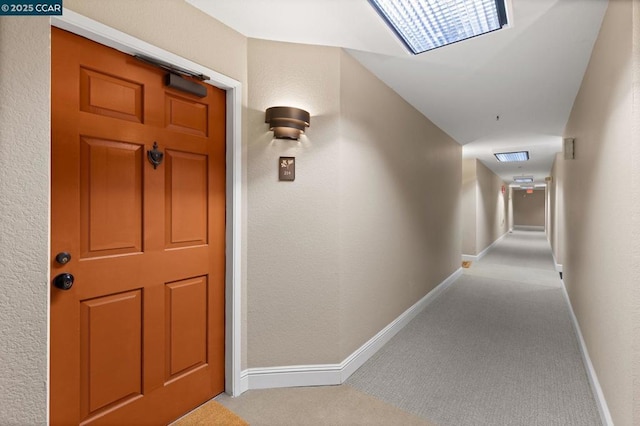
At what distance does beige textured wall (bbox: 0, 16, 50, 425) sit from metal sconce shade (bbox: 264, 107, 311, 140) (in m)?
1.14

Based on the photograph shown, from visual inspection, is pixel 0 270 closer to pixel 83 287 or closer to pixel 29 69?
pixel 83 287

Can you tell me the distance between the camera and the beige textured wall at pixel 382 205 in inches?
93.5

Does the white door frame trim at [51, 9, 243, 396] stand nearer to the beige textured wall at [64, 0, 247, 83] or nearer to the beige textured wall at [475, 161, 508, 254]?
the beige textured wall at [64, 0, 247, 83]

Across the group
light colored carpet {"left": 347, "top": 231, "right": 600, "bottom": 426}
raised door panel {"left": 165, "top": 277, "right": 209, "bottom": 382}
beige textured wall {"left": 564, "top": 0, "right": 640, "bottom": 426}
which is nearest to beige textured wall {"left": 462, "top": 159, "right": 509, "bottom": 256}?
light colored carpet {"left": 347, "top": 231, "right": 600, "bottom": 426}

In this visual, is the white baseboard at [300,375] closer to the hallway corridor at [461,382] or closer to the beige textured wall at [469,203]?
the hallway corridor at [461,382]

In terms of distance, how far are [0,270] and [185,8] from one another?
159 cm

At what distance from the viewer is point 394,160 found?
10.3 feet

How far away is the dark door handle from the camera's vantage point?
4.47 feet

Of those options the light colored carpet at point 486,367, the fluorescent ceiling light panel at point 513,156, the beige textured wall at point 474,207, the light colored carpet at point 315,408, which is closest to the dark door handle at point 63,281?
the light colored carpet at point 315,408

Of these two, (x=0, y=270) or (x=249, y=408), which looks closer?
(x=0, y=270)

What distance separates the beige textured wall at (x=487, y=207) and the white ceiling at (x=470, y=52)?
409 centimetres

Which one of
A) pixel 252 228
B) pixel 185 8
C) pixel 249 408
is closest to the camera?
pixel 185 8

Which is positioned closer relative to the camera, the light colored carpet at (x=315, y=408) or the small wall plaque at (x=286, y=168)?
the light colored carpet at (x=315, y=408)

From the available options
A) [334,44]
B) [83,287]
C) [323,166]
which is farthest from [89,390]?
[334,44]
